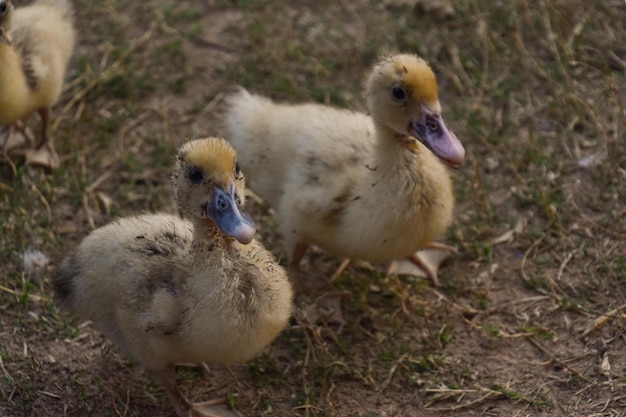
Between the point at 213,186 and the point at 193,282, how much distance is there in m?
0.38

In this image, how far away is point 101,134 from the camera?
6.07m

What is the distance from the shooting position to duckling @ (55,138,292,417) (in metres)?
3.88

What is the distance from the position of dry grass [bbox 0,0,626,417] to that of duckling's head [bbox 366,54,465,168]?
0.77 metres

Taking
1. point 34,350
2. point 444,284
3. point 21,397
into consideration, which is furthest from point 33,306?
point 444,284

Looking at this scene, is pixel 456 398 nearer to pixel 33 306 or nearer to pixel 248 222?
pixel 248 222

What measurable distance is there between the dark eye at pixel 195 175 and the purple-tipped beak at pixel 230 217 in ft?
0.27

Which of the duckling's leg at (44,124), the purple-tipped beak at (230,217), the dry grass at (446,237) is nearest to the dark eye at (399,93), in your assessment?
the dry grass at (446,237)

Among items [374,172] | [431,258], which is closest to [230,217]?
[374,172]

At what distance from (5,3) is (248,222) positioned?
7.50ft

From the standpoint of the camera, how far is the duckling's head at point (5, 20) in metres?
5.27

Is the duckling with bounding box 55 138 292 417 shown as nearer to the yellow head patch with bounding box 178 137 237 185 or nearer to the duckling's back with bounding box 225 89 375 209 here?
the yellow head patch with bounding box 178 137 237 185

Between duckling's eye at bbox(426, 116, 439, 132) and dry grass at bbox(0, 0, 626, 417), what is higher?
duckling's eye at bbox(426, 116, 439, 132)

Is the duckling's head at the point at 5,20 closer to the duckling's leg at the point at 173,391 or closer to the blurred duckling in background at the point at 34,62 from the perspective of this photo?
the blurred duckling in background at the point at 34,62

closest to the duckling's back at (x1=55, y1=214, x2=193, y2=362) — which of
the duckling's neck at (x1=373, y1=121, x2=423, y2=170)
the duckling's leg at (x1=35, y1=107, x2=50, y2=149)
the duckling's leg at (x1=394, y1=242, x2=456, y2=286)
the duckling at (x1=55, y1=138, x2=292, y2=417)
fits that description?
the duckling at (x1=55, y1=138, x2=292, y2=417)
